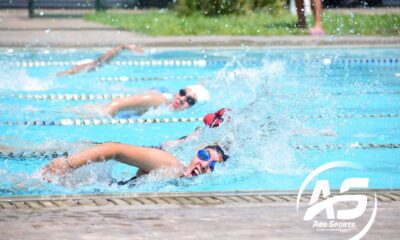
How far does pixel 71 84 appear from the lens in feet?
34.2

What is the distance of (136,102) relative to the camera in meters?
8.21

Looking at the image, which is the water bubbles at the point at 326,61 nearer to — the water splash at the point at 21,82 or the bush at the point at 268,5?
the water splash at the point at 21,82

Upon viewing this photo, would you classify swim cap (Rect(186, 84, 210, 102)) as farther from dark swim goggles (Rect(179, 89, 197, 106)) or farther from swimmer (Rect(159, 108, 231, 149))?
swimmer (Rect(159, 108, 231, 149))

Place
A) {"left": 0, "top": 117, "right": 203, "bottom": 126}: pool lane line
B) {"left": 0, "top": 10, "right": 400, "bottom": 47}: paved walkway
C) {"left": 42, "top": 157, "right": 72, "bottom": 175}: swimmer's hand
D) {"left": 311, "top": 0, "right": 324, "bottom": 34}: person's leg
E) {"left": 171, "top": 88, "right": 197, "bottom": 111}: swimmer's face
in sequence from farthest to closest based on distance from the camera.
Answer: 1. {"left": 0, "top": 10, "right": 400, "bottom": 47}: paved walkway
2. {"left": 311, "top": 0, "right": 324, "bottom": 34}: person's leg
3. {"left": 171, "top": 88, "right": 197, "bottom": 111}: swimmer's face
4. {"left": 0, "top": 117, "right": 203, "bottom": 126}: pool lane line
5. {"left": 42, "top": 157, "right": 72, "bottom": 175}: swimmer's hand

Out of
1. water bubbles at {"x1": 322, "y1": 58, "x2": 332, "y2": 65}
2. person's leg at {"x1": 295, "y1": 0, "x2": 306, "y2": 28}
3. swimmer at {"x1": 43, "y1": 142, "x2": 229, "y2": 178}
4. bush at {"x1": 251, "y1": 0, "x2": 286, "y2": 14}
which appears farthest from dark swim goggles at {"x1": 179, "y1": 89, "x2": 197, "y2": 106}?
bush at {"x1": 251, "y1": 0, "x2": 286, "y2": 14}

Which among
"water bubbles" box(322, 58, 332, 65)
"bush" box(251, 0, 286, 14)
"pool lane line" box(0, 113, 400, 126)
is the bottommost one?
"bush" box(251, 0, 286, 14)

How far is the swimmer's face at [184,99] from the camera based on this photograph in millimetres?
7996

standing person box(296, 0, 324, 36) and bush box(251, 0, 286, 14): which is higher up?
standing person box(296, 0, 324, 36)

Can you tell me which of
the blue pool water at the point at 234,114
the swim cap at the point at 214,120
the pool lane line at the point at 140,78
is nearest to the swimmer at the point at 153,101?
the blue pool water at the point at 234,114

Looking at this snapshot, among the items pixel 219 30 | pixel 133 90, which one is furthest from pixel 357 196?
pixel 219 30

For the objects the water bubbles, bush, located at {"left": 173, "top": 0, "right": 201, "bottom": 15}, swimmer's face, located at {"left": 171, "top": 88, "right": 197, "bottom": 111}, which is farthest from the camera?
bush, located at {"left": 173, "top": 0, "right": 201, "bottom": 15}

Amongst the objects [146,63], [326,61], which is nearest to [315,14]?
[326,61]

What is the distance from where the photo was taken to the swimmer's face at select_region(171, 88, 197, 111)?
7996 mm

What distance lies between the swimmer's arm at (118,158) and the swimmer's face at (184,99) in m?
2.51
